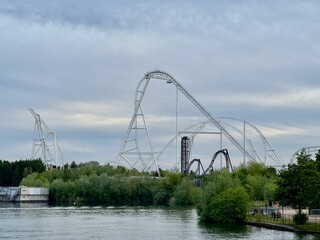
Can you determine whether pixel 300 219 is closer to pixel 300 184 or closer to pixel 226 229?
pixel 300 184

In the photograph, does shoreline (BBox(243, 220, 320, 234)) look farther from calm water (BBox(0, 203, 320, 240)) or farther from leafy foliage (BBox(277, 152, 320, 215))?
leafy foliage (BBox(277, 152, 320, 215))

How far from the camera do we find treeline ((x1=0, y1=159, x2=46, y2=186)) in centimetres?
12219

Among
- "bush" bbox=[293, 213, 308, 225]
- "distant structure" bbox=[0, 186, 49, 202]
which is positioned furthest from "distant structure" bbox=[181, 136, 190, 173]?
"bush" bbox=[293, 213, 308, 225]

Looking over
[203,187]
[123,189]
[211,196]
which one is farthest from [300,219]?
[123,189]

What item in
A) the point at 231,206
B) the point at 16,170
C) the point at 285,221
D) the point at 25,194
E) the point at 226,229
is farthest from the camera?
the point at 16,170

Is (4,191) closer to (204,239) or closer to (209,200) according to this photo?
(209,200)

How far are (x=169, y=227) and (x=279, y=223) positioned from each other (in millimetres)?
7240

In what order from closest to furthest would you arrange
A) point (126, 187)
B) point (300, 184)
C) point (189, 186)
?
point (300, 184), point (189, 186), point (126, 187)

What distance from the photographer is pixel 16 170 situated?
123750mm

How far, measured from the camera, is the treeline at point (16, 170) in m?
122

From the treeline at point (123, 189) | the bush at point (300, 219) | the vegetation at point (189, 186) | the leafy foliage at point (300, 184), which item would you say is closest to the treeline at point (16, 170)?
the vegetation at point (189, 186)

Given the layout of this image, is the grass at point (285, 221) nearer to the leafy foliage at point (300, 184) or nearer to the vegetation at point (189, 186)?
the vegetation at point (189, 186)

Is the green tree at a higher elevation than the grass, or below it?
higher

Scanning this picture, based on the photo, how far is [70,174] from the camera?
10706 cm
